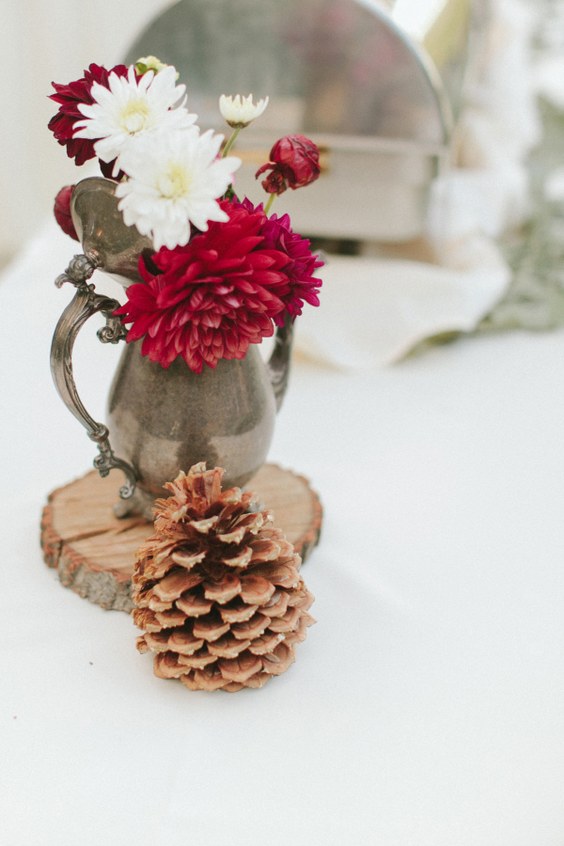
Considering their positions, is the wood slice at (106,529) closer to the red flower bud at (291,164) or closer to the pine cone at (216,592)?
the pine cone at (216,592)

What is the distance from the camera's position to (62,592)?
1.66 ft

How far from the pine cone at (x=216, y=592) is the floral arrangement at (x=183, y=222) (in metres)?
0.08

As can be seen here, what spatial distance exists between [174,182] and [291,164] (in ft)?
0.31

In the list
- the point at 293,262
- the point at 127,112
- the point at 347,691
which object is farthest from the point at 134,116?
the point at 347,691

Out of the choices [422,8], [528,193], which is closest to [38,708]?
[422,8]

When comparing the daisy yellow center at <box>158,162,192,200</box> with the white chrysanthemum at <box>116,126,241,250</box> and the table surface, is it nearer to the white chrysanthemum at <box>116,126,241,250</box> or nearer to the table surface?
the white chrysanthemum at <box>116,126,241,250</box>

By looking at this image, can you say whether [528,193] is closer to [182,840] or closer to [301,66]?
[301,66]

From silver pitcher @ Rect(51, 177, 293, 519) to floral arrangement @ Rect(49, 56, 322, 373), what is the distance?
3 centimetres

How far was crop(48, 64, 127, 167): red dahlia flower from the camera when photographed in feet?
1.36

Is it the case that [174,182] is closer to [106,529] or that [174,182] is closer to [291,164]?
[291,164]

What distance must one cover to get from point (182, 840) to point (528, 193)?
1.17 metres

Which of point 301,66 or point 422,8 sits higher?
point 422,8

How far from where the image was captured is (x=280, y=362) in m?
0.57

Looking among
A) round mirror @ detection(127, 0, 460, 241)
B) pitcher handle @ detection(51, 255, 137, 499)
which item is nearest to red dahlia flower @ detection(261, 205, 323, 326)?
pitcher handle @ detection(51, 255, 137, 499)
